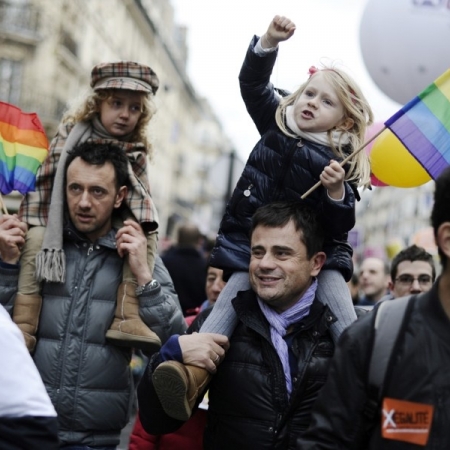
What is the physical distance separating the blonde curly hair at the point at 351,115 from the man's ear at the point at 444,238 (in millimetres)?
1040

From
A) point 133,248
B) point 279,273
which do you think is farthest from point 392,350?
point 133,248

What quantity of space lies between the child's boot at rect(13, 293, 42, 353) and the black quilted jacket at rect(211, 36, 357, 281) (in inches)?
35.5

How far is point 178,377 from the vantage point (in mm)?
3236

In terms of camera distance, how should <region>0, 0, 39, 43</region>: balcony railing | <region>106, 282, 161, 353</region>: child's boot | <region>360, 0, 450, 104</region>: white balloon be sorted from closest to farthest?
<region>106, 282, 161, 353</region>: child's boot → <region>360, 0, 450, 104</region>: white balloon → <region>0, 0, 39, 43</region>: balcony railing

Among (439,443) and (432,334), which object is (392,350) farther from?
(439,443)

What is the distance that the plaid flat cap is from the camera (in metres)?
4.57

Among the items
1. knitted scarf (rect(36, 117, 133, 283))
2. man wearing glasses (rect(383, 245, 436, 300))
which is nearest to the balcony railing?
man wearing glasses (rect(383, 245, 436, 300))

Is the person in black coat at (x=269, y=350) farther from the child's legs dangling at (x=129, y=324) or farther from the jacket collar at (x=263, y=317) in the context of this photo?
the child's legs dangling at (x=129, y=324)

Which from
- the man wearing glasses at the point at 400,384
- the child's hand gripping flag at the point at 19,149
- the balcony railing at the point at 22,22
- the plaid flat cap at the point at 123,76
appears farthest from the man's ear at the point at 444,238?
the balcony railing at the point at 22,22

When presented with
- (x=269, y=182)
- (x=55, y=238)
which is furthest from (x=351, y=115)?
(x=55, y=238)

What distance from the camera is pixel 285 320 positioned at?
340cm

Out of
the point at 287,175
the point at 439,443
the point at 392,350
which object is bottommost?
the point at 439,443

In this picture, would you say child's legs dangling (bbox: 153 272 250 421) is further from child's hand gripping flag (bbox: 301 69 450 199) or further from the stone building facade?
the stone building facade

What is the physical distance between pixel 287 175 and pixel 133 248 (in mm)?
886
